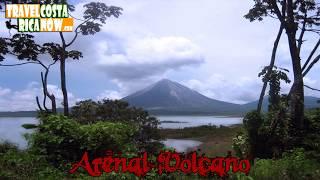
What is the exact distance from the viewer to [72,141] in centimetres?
1395

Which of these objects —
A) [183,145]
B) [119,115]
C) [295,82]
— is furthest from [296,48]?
[183,145]

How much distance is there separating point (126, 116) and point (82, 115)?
9.80 feet

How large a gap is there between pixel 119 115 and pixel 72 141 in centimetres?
1843

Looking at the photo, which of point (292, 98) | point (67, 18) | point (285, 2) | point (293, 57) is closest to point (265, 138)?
point (292, 98)

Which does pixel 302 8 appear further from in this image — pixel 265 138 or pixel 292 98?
pixel 265 138

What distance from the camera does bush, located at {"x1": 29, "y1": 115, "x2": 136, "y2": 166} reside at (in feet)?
45.2

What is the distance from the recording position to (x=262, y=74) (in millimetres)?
20547

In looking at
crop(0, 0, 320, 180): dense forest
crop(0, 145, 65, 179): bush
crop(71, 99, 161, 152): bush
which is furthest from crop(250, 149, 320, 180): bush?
crop(71, 99, 161, 152): bush

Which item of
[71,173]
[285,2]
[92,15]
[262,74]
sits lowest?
[71,173]

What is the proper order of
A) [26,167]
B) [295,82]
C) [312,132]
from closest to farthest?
[26,167]
[312,132]
[295,82]

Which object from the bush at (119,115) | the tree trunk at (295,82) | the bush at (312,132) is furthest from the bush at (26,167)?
the bush at (119,115)

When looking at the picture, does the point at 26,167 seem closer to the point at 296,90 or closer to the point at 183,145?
the point at 296,90

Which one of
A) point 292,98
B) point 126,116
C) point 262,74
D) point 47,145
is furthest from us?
point 126,116

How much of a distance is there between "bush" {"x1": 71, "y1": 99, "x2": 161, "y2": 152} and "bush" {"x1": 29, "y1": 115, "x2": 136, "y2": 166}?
53.9 ft
